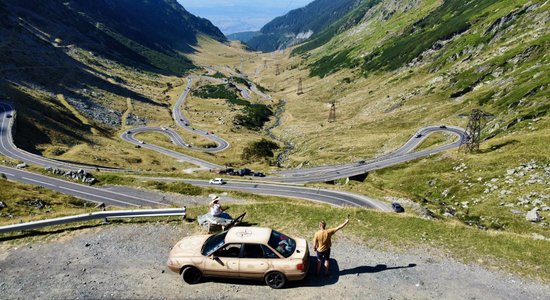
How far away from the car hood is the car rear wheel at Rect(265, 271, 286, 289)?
383cm

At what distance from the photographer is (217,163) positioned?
114 metres

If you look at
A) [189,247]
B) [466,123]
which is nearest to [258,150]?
[466,123]

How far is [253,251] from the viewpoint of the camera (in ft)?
61.4

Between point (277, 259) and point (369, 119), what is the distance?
147 meters

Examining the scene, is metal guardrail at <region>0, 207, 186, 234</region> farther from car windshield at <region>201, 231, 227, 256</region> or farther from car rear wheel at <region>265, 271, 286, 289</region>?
car rear wheel at <region>265, 271, 286, 289</region>

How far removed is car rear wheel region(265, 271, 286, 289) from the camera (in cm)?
1866

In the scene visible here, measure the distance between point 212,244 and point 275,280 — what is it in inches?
148

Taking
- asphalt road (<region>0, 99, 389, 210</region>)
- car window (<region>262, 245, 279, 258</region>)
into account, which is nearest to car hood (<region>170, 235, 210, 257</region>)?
car window (<region>262, 245, 279, 258</region>)

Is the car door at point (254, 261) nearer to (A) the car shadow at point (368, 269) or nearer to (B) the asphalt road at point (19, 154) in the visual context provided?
(A) the car shadow at point (368, 269)

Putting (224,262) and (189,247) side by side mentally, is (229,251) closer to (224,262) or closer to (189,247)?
(224,262)

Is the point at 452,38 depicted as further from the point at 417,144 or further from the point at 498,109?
the point at 417,144

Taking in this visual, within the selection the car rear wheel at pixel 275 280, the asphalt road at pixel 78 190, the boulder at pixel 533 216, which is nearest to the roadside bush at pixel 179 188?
the asphalt road at pixel 78 190

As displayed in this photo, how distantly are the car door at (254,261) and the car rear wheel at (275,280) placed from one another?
36 centimetres

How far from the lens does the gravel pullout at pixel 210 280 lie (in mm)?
18797
